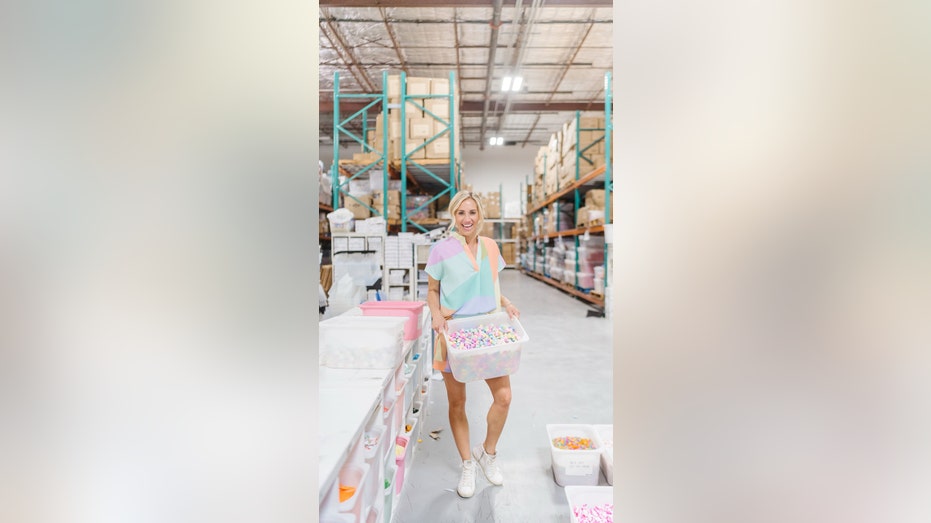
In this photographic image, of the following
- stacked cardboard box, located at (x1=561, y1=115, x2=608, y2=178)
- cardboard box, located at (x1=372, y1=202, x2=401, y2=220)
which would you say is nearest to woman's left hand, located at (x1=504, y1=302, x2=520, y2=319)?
cardboard box, located at (x1=372, y1=202, x2=401, y2=220)

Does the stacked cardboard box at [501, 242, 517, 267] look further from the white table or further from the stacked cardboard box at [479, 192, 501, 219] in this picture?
the white table

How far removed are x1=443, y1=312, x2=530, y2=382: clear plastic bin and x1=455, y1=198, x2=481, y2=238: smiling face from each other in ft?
1.40

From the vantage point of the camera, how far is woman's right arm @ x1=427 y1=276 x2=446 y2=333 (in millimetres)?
1934

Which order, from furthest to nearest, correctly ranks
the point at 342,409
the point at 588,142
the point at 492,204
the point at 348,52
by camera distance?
1. the point at 492,204
2. the point at 348,52
3. the point at 588,142
4. the point at 342,409

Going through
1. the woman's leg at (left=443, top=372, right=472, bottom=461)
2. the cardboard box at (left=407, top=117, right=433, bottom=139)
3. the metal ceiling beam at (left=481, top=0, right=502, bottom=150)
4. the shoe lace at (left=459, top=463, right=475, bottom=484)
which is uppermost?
the metal ceiling beam at (left=481, top=0, right=502, bottom=150)

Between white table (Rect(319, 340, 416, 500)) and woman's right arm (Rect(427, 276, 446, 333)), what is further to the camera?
woman's right arm (Rect(427, 276, 446, 333))

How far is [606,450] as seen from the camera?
2.00m

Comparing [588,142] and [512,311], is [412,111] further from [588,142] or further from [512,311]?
[512,311]

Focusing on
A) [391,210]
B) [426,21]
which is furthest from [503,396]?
[426,21]

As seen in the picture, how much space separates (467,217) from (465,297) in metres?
0.39
